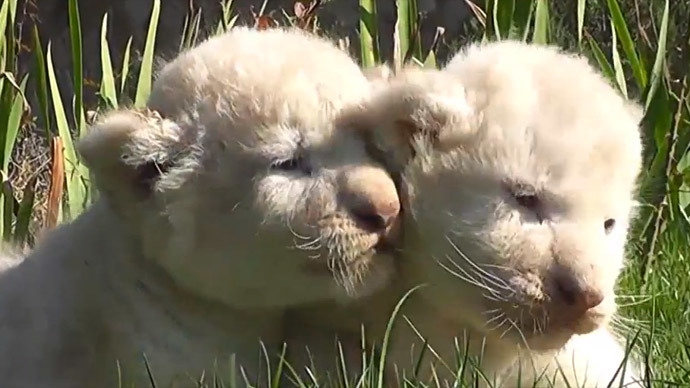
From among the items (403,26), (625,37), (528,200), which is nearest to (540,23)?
(625,37)

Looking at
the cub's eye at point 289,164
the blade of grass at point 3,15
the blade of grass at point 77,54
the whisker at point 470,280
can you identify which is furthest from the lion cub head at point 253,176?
the blade of grass at point 3,15

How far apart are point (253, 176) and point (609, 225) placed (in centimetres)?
62

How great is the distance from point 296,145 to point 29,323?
65cm

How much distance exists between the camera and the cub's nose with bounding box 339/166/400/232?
7.54ft

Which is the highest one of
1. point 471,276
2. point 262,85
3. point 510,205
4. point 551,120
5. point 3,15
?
point 3,15

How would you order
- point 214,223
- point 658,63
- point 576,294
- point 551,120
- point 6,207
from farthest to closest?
1. point 6,207
2. point 658,63
3. point 214,223
4. point 551,120
5. point 576,294

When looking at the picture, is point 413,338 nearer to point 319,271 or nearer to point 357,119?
point 319,271

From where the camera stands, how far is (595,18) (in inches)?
256

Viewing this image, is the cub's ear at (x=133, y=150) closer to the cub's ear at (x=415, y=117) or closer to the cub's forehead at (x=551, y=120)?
the cub's ear at (x=415, y=117)

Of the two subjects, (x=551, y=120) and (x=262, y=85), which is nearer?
(x=551, y=120)

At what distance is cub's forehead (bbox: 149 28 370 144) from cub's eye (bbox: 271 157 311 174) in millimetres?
49

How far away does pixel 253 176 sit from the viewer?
2.43 m

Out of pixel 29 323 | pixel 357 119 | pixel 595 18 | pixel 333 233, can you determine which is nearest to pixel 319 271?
pixel 333 233

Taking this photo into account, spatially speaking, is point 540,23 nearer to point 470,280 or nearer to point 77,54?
point 77,54
